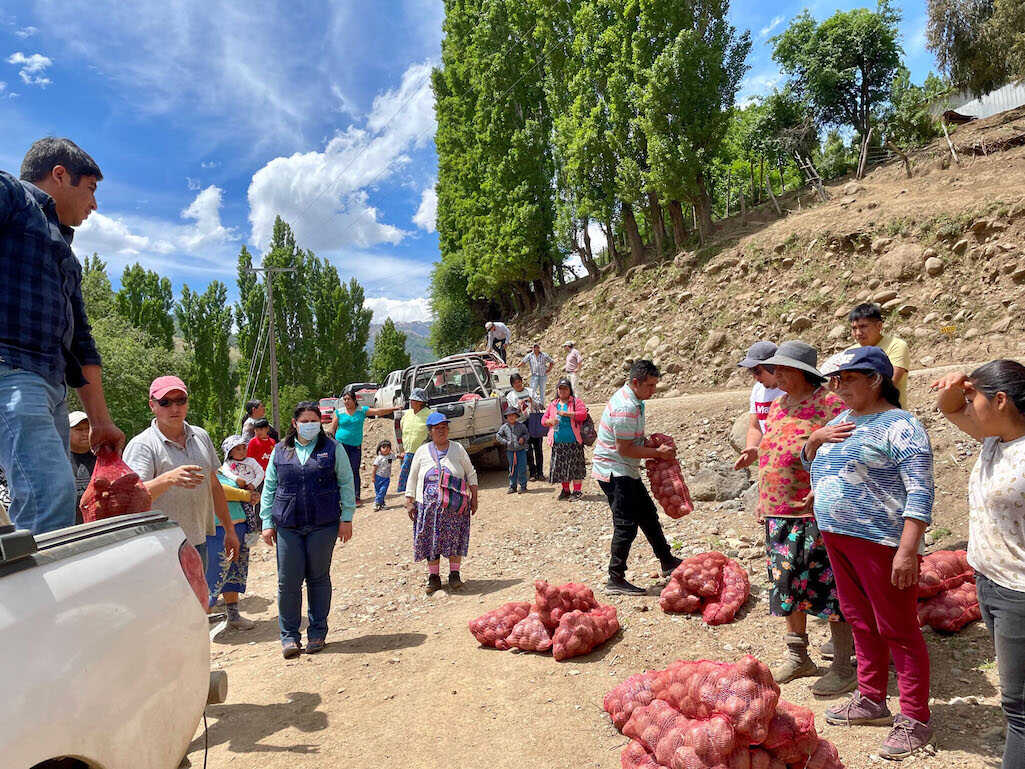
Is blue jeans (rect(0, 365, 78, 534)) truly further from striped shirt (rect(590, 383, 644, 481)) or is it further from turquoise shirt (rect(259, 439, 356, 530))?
striped shirt (rect(590, 383, 644, 481))

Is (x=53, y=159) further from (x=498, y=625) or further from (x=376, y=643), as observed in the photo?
(x=376, y=643)

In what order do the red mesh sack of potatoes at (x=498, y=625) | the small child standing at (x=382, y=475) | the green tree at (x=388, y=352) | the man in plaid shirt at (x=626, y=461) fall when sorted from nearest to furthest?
the red mesh sack of potatoes at (x=498, y=625) → the man in plaid shirt at (x=626, y=461) → the small child standing at (x=382, y=475) → the green tree at (x=388, y=352)

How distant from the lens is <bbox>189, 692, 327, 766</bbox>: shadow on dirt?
151 inches

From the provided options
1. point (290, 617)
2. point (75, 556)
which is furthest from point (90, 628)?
point (290, 617)

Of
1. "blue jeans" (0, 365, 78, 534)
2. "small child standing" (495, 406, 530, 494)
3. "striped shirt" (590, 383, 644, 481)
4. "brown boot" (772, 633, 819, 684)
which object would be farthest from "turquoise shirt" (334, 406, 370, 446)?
"blue jeans" (0, 365, 78, 534)

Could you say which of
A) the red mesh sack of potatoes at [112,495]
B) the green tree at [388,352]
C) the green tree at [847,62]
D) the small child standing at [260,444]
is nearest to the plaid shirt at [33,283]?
the red mesh sack of potatoes at [112,495]

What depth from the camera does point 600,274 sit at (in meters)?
27.9

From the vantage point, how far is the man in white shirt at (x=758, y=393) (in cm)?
446

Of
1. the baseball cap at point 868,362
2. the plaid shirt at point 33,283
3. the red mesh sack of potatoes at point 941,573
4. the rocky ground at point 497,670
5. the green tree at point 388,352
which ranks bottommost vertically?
the rocky ground at point 497,670

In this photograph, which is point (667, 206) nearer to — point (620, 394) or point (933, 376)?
point (933, 376)

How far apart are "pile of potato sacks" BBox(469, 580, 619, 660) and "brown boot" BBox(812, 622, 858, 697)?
5.00 ft

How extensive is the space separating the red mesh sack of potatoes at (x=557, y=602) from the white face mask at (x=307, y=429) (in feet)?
7.21

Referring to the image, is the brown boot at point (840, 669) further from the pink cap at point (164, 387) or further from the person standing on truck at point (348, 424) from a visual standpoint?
the person standing on truck at point (348, 424)

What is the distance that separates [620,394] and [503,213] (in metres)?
25.5
